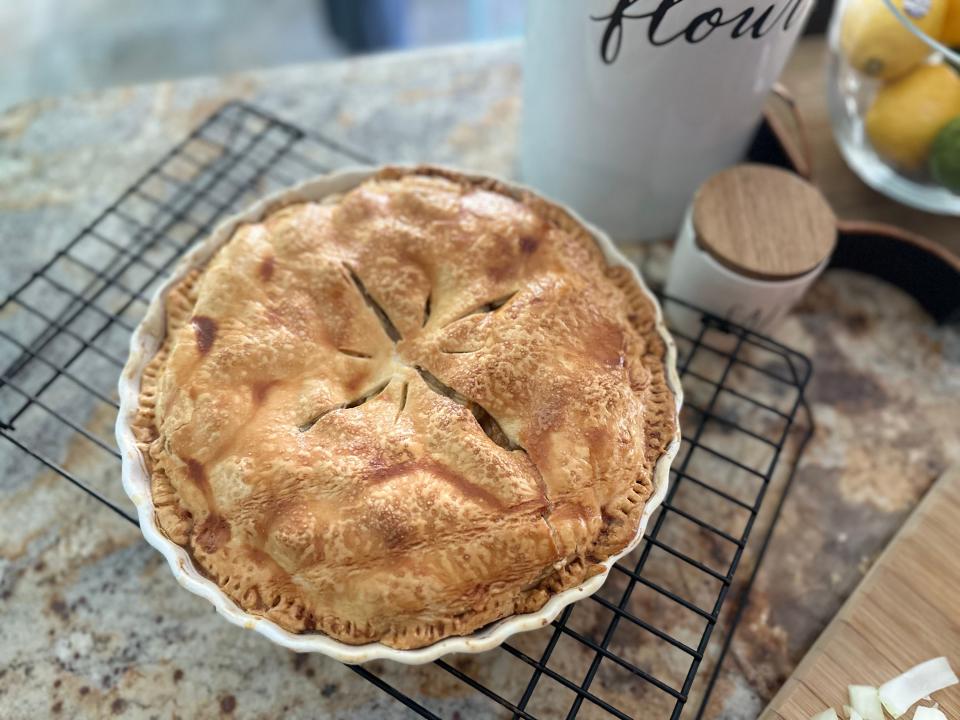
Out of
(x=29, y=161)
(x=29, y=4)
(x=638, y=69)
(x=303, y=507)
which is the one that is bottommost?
(x=29, y=4)

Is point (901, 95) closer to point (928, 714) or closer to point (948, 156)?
point (948, 156)

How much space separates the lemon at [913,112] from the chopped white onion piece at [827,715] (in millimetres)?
1013

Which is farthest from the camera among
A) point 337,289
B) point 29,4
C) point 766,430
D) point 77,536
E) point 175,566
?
point 29,4

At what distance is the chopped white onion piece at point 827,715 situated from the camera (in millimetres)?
1076

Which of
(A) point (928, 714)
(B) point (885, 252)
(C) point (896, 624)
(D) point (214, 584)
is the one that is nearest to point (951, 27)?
(B) point (885, 252)

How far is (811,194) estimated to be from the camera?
4.58 feet

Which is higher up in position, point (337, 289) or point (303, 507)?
point (337, 289)

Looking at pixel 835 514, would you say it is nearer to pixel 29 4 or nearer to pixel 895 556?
pixel 895 556

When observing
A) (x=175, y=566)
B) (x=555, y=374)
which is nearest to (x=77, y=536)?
(x=175, y=566)

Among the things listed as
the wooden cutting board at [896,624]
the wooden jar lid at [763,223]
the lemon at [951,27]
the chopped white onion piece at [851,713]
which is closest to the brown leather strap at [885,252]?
the wooden jar lid at [763,223]

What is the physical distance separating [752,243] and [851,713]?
746mm

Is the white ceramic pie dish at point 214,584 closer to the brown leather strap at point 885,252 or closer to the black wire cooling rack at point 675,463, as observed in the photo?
the black wire cooling rack at point 675,463

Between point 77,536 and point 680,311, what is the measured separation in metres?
1.16

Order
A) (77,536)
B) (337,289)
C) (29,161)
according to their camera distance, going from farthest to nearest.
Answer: (29,161), (77,536), (337,289)
